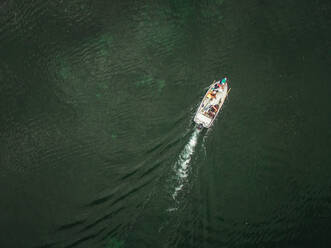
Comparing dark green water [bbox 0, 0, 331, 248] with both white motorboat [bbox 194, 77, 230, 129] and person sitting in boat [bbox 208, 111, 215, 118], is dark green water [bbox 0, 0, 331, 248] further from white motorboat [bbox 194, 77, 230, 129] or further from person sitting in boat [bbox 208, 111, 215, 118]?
person sitting in boat [bbox 208, 111, 215, 118]

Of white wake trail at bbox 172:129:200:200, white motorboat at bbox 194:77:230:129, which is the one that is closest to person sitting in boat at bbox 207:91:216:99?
white motorboat at bbox 194:77:230:129

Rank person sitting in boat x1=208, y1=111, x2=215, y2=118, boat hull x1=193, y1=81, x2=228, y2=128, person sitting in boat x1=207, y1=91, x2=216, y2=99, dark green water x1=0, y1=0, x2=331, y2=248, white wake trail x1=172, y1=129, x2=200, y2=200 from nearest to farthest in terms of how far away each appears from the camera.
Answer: dark green water x1=0, y1=0, x2=331, y2=248 → white wake trail x1=172, y1=129, x2=200, y2=200 → boat hull x1=193, y1=81, x2=228, y2=128 → person sitting in boat x1=208, y1=111, x2=215, y2=118 → person sitting in boat x1=207, y1=91, x2=216, y2=99

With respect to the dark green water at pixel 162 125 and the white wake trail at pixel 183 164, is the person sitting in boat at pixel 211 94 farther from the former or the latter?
the white wake trail at pixel 183 164

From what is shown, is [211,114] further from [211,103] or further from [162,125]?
[162,125]

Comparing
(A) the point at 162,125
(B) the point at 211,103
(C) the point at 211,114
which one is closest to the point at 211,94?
(B) the point at 211,103

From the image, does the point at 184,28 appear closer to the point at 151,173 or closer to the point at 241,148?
the point at 241,148

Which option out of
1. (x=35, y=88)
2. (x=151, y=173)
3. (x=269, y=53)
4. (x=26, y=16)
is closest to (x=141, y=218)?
(x=151, y=173)

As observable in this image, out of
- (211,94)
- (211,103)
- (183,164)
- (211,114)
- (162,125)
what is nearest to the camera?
(183,164)
